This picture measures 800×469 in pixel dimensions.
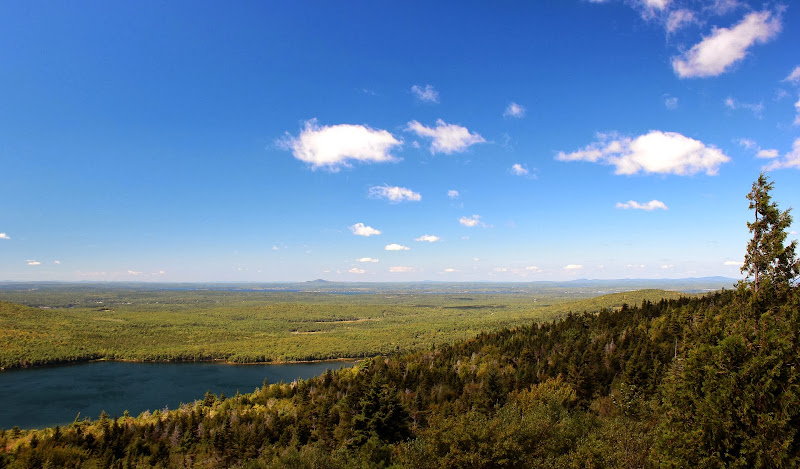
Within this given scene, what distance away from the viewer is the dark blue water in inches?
4099

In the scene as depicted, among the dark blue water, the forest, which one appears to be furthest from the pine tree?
the dark blue water

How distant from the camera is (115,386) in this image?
5064 inches

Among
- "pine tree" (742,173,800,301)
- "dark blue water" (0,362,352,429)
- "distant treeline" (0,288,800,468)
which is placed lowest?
"dark blue water" (0,362,352,429)

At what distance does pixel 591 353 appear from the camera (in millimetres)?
77562

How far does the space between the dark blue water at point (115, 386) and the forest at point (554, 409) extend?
32.3 m

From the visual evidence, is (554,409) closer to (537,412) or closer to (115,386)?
(537,412)

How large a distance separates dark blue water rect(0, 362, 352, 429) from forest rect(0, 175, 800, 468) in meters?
32.3

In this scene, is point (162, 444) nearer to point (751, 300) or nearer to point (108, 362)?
point (751, 300)

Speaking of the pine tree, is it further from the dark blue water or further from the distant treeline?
the dark blue water

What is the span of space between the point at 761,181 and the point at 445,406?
2190 inches

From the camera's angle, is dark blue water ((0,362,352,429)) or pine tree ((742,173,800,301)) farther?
dark blue water ((0,362,352,429))

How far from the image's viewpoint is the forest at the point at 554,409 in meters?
16.7

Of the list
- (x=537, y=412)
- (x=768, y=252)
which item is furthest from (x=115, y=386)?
(x=768, y=252)

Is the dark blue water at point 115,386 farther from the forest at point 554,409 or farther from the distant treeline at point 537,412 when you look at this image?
the distant treeline at point 537,412
